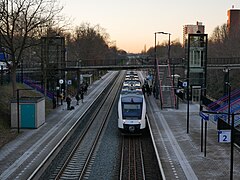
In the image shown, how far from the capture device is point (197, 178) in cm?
1593

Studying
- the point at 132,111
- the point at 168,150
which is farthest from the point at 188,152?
the point at 132,111

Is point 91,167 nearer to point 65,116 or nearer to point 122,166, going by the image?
point 122,166

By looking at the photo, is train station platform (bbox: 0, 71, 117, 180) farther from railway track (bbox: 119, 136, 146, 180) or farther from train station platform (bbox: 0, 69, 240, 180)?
railway track (bbox: 119, 136, 146, 180)

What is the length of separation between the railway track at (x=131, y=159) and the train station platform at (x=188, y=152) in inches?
39.0

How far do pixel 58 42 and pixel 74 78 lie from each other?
18030 mm

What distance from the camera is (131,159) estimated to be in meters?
19.9

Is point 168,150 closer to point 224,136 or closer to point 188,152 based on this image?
point 188,152

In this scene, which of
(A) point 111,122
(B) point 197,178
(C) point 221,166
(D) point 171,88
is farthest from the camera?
(D) point 171,88

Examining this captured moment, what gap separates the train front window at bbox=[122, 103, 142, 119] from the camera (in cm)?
2492

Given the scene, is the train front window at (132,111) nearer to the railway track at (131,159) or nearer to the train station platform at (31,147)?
the railway track at (131,159)

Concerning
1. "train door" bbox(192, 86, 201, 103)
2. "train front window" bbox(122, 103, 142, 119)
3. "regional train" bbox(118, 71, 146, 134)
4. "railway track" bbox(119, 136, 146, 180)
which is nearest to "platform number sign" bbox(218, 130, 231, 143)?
"railway track" bbox(119, 136, 146, 180)

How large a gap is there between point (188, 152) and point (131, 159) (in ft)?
9.84

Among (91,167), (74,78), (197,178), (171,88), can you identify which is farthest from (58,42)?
(197,178)

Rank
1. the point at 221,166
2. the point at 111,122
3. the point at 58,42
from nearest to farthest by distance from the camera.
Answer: the point at 221,166 → the point at 111,122 → the point at 58,42
